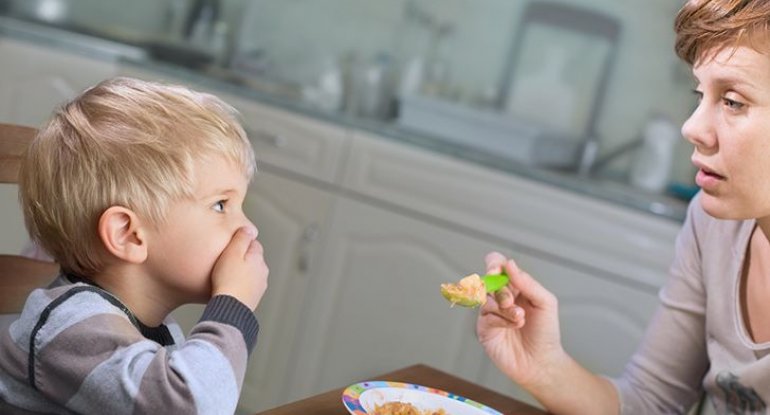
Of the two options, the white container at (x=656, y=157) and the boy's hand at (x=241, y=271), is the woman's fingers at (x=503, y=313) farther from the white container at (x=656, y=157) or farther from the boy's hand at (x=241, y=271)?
the white container at (x=656, y=157)

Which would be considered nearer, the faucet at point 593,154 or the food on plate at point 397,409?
the food on plate at point 397,409

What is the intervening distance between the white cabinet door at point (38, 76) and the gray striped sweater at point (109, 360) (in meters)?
2.25

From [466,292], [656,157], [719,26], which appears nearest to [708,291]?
[719,26]

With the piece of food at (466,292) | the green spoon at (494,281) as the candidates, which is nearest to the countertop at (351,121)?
the green spoon at (494,281)

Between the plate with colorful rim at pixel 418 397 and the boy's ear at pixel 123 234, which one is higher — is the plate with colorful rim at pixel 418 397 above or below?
below

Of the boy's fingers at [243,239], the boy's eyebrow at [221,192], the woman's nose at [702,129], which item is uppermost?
the woman's nose at [702,129]

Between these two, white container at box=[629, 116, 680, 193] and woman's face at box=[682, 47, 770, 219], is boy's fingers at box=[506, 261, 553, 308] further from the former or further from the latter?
white container at box=[629, 116, 680, 193]

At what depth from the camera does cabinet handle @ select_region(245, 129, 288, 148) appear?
3.04m

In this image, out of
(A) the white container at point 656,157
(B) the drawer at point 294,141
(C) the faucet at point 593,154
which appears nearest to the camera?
(B) the drawer at point 294,141

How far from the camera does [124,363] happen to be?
1.01 meters

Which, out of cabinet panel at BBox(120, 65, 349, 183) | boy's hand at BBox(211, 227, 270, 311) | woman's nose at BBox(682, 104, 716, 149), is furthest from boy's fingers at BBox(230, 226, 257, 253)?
cabinet panel at BBox(120, 65, 349, 183)

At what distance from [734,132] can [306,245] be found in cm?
183

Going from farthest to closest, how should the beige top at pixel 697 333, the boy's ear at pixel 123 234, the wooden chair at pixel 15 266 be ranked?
the beige top at pixel 697 333, the wooden chair at pixel 15 266, the boy's ear at pixel 123 234

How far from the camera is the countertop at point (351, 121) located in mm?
2744
